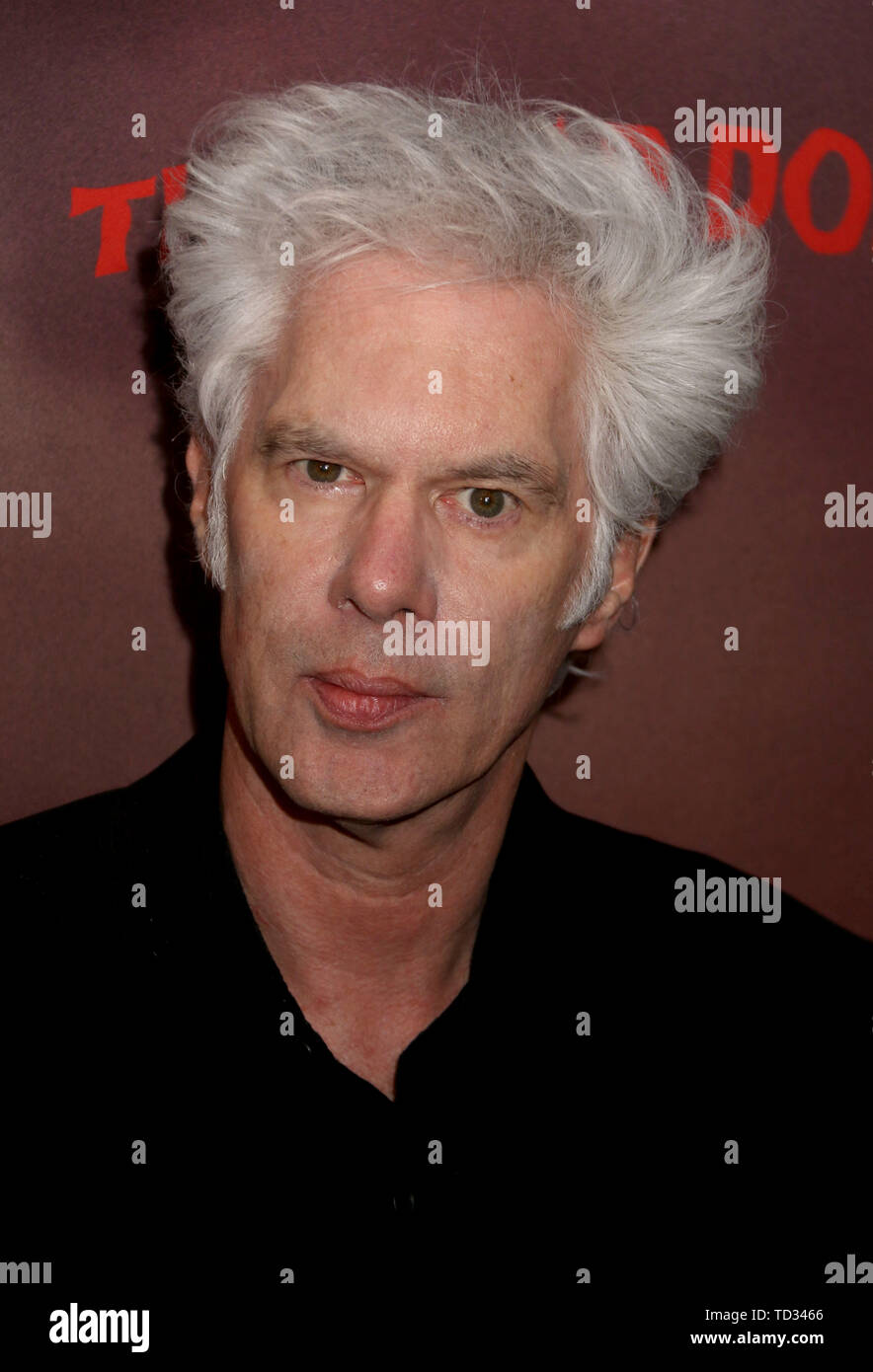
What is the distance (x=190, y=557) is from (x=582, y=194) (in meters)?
0.64

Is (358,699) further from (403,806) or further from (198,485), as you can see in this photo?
(198,485)

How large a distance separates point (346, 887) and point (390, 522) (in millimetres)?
460

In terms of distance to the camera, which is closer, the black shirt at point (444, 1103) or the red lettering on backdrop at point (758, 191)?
the black shirt at point (444, 1103)

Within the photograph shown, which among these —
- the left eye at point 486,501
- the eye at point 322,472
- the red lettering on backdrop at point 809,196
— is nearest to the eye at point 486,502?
the left eye at point 486,501

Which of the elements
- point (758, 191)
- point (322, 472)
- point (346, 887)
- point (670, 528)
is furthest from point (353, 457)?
point (758, 191)

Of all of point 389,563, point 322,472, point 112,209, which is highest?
point 112,209

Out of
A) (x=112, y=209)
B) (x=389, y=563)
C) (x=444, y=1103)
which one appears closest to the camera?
(x=389, y=563)

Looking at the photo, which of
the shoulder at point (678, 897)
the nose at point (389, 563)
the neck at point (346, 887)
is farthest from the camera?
the shoulder at point (678, 897)

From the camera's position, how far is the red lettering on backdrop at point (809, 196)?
5.98 ft

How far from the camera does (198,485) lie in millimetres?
1598

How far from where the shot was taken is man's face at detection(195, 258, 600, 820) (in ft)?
4.49

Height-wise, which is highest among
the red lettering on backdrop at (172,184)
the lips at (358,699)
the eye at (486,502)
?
the red lettering on backdrop at (172,184)

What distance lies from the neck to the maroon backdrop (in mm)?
243

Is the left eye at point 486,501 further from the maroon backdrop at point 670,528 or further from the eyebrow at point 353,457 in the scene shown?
the maroon backdrop at point 670,528
